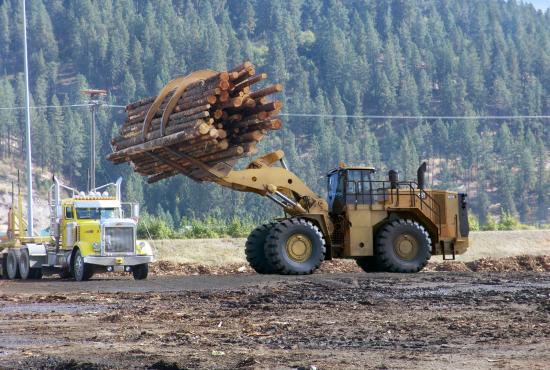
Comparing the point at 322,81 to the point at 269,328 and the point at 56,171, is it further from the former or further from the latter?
the point at 269,328

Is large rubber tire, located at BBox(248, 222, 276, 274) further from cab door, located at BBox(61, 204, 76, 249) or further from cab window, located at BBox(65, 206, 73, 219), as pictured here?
cab window, located at BBox(65, 206, 73, 219)

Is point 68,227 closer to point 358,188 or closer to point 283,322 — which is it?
point 358,188

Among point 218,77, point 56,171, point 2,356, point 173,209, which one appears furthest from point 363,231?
point 56,171

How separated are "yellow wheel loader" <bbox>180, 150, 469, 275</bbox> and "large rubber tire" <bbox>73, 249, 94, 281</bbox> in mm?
3911

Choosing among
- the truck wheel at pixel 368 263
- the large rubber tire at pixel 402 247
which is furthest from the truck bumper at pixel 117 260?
the large rubber tire at pixel 402 247

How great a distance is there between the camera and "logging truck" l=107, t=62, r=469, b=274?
26.4m

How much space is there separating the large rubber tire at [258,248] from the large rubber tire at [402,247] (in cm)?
291

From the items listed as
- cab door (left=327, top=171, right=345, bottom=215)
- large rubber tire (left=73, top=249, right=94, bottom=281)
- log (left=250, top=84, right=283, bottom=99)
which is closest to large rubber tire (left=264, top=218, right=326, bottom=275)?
cab door (left=327, top=171, right=345, bottom=215)

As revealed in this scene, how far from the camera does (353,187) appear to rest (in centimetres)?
2909

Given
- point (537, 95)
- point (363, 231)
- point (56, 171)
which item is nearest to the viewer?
point (363, 231)

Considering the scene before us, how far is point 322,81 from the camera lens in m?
189

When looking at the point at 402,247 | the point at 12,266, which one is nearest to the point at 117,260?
the point at 12,266

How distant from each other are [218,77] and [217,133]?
1285mm

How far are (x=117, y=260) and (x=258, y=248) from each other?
3820 millimetres
